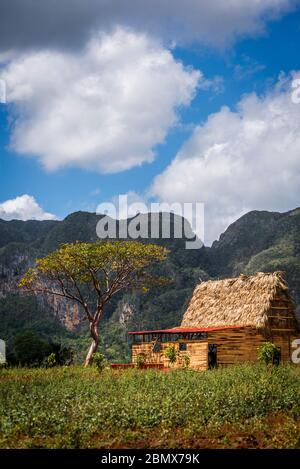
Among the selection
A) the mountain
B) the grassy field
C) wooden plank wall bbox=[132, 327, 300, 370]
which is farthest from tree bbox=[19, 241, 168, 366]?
the mountain

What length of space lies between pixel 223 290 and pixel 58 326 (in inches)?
1751

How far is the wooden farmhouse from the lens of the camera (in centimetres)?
3203

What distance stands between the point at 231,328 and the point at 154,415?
20036 mm

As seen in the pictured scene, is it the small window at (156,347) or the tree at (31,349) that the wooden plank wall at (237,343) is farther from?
the tree at (31,349)

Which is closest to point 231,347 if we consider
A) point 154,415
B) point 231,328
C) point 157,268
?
point 231,328

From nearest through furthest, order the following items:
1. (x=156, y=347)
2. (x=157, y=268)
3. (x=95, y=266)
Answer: (x=95, y=266) < (x=156, y=347) < (x=157, y=268)

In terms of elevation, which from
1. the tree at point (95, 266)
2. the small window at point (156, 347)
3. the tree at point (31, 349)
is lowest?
the tree at point (31, 349)

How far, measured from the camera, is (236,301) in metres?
37.4

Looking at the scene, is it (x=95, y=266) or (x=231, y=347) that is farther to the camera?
(x=95, y=266)

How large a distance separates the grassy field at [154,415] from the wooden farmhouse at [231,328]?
14018 mm

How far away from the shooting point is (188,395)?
49.9 feet

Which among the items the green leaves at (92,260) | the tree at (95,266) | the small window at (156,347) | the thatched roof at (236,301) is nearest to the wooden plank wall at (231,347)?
Answer: the small window at (156,347)

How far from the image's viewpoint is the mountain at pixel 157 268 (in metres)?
75.4

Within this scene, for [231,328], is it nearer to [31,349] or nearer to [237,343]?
[237,343]
